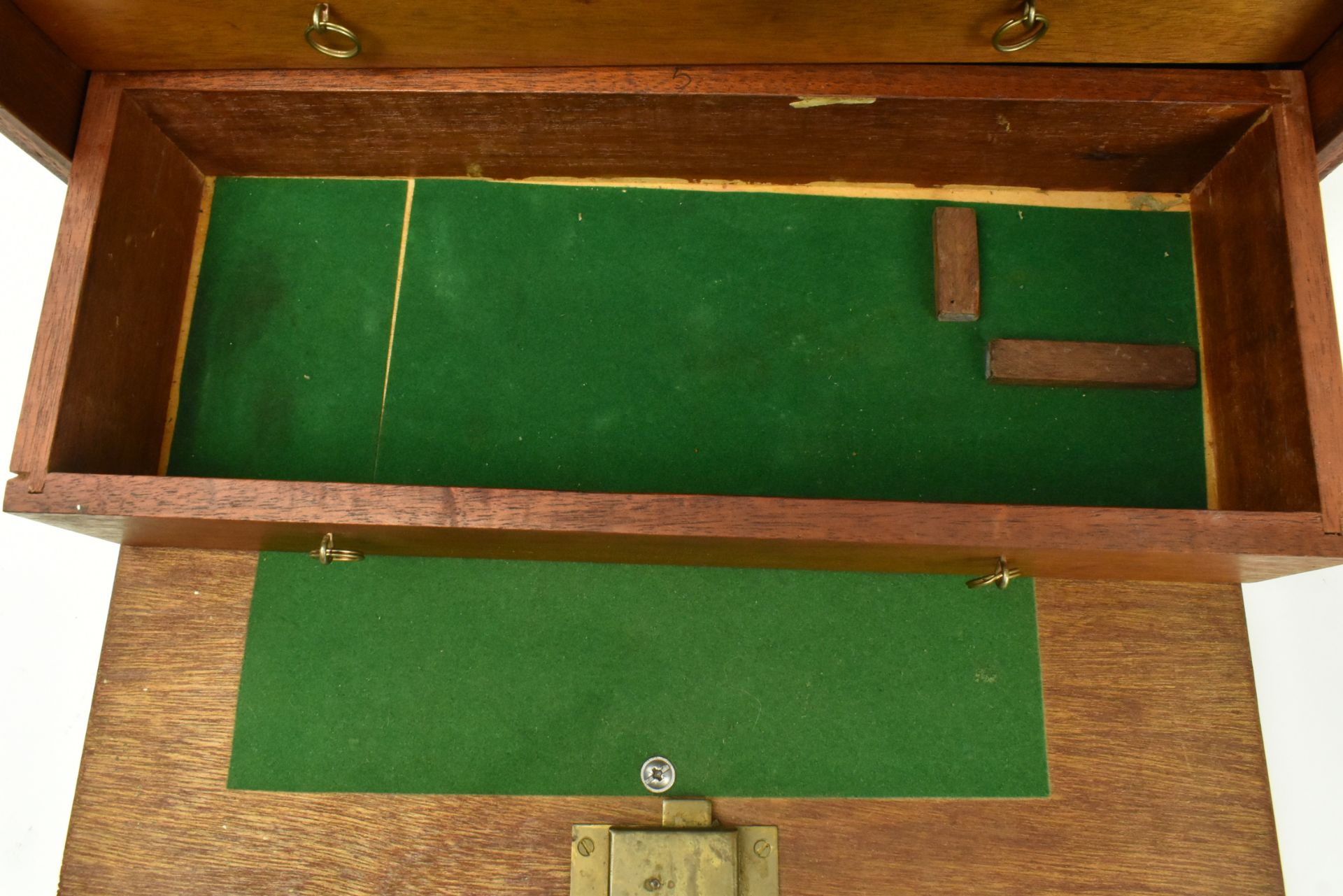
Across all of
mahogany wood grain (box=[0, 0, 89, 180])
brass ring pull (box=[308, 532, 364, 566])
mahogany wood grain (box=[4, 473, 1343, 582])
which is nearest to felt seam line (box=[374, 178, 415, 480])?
brass ring pull (box=[308, 532, 364, 566])

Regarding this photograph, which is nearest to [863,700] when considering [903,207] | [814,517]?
[814,517]

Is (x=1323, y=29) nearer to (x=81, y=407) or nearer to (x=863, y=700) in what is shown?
(x=863, y=700)

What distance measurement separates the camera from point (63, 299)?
47.7 inches

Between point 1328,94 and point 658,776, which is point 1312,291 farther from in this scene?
point 658,776

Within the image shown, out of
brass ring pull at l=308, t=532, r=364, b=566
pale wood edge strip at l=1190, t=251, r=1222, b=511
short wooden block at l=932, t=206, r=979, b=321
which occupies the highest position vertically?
short wooden block at l=932, t=206, r=979, b=321

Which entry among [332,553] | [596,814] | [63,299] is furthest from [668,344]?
[63,299]

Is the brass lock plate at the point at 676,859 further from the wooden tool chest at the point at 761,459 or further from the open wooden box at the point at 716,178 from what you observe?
the open wooden box at the point at 716,178

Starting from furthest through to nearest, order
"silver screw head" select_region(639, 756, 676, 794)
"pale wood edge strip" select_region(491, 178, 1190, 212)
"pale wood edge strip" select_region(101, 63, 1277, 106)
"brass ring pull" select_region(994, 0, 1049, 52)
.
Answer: "pale wood edge strip" select_region(491, 178, 1190, 212)
"silver screw head" select_region(639, 756, 676, 794)
"pale wood edge strip" select_region(101, 63, 1277, 106)
"brass ring pull" select_region(994, 0, 1049, 52)

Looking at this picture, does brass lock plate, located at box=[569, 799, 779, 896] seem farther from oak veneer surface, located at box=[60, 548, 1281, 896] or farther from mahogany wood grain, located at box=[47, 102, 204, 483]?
mahogany wood grain, located at box=[47, 102, 204, 483]

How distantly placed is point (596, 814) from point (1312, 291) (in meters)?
1.29

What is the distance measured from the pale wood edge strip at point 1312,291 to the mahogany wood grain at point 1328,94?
0.5 inches

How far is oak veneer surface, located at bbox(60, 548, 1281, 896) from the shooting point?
1359 millimetres

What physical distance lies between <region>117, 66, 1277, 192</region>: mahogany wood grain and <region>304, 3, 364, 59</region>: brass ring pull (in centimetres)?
5

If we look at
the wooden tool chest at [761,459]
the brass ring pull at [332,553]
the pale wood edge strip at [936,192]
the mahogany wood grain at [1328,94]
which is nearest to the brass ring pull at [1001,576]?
the wooden tool chest at [761,459]
